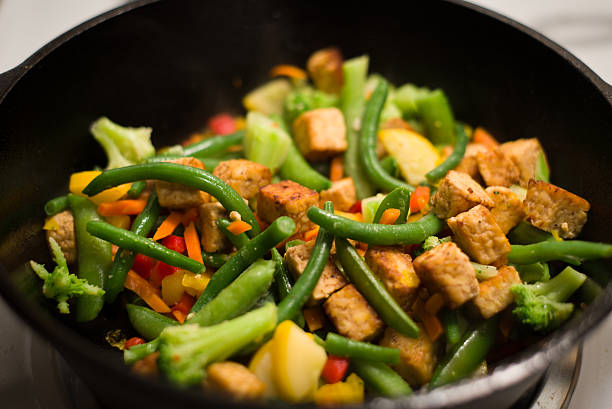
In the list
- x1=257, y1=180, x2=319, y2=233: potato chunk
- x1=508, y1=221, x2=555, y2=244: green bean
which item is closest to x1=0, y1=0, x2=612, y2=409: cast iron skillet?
x1=508, y1=221, x2=555, y2=244: green bean

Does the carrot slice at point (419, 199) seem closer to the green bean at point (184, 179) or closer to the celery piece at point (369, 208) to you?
the celery piece at point (369, 208)

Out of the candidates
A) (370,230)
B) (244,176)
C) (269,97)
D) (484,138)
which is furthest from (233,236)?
(484,138)

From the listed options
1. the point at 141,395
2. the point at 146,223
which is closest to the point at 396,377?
the point at 141,395

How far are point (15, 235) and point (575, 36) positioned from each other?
4.09 m

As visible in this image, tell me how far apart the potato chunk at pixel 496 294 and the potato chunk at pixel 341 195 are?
2.75 feet

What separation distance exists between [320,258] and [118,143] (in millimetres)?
1455

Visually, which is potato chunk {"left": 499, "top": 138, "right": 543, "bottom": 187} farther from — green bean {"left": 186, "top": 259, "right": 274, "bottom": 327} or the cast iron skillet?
green bean {"left": 186, "top": 259, "right": 274, "bottom": 327}

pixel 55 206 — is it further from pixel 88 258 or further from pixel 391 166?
pixel 391 166

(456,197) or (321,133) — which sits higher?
(321,133)

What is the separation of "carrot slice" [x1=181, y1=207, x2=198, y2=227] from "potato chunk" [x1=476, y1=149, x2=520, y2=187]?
1.46 m

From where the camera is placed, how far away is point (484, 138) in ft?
10.3

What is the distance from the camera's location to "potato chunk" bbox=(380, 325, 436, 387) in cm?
201

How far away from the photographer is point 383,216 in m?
2.31

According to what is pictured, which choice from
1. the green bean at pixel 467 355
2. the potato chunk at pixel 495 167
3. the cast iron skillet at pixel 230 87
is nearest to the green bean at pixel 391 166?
the potato chunk at pixel 495 167
